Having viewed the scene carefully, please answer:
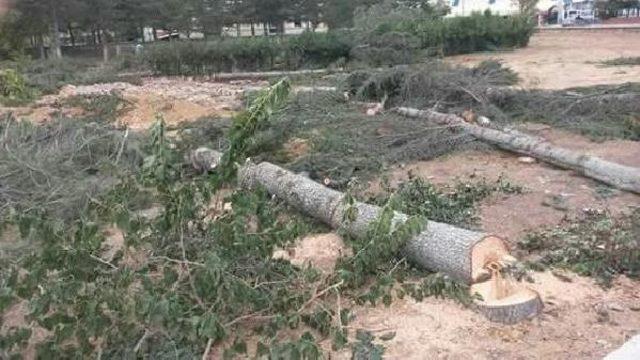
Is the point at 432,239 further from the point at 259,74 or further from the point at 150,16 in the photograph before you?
the point at 150,16

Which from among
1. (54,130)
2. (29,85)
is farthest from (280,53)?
(54,130)

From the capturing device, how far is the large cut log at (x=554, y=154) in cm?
604

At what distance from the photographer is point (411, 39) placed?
1839cm

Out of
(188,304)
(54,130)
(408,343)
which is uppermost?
(54,130)

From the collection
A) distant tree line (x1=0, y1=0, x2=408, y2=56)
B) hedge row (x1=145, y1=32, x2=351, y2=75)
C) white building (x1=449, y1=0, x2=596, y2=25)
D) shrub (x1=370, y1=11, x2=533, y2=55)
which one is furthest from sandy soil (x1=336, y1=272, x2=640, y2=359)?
white building (x1=449, y1=0, x2=596, y2=25)

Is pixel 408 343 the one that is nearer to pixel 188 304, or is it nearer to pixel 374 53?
pixel 188 304

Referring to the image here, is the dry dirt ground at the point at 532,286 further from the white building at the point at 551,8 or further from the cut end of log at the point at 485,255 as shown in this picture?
the white building at the point at 551,8

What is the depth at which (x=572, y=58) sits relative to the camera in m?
20.0

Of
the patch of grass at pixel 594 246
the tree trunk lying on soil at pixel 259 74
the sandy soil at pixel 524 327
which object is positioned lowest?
the sandy soil at pixel 524 327

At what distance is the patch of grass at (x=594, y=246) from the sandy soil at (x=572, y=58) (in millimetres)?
9564

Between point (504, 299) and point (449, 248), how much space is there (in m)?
0.53

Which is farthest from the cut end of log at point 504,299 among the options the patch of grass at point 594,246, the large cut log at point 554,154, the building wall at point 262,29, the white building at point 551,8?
the white building at point 551,8

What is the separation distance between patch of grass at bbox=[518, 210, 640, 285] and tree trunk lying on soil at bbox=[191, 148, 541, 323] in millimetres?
642

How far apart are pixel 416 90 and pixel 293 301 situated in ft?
24.6
